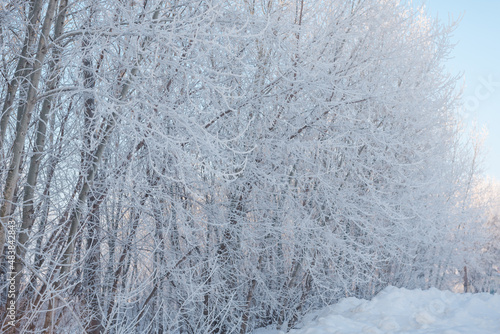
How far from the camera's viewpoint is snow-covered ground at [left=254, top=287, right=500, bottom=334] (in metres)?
5.03

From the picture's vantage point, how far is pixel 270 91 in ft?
18.7

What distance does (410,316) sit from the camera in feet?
17.9

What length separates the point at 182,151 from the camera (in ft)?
10.1

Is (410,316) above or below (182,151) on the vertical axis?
below

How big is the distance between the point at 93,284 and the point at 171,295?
1.06 metres

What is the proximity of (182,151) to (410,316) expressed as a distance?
4.17 metres

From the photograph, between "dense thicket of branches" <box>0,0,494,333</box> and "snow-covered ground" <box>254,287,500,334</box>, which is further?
"snow-covered ground" <box>254,287,500,334</box>

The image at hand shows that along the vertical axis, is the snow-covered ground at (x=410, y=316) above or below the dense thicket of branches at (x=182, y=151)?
below

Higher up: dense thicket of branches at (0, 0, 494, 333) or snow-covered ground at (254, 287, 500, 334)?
dense thicket of branches at (0, 0, 494, 333)

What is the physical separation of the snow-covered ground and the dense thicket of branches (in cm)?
48

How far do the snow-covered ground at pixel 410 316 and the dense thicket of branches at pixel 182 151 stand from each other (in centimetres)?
48

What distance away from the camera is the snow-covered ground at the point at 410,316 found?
Result: 16.5 feet

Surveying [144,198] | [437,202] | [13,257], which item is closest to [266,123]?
[144,198]

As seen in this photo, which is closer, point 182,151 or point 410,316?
point 182,151
